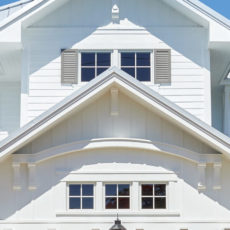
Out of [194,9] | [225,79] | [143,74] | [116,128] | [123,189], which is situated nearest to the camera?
[123,189]

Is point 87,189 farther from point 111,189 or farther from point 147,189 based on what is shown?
point 147,189

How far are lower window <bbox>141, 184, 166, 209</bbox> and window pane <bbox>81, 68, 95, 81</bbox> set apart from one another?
3581 mm

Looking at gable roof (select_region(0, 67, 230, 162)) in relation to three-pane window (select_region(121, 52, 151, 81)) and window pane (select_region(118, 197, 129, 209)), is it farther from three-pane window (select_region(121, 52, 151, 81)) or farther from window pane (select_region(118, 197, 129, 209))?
three-pane window (select_region(121, 52, 151, 81))

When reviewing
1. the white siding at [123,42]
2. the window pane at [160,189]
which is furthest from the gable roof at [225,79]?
A: the window pane at [160,189]

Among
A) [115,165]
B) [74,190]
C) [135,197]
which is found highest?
[115,165]

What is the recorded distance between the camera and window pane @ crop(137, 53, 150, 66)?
15578 mm

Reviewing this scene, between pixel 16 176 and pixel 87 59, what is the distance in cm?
399

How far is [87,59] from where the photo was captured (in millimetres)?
15602

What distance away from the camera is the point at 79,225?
41.2 feet

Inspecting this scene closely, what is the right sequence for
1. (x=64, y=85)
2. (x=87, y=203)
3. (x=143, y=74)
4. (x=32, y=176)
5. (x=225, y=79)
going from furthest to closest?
(x=225, y=79) → (x=143, y=74) → (x=64, y=85) → (x=87, y=203) → (x=32, y=176)

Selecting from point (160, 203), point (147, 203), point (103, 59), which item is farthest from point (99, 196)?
point (103, 59)

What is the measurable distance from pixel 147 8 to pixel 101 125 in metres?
3.94

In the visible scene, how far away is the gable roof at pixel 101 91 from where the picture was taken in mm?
12164

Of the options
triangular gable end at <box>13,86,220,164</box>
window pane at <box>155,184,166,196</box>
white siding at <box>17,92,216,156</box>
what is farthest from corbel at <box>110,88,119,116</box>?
window pane at <box>155,184,166,196</box>
